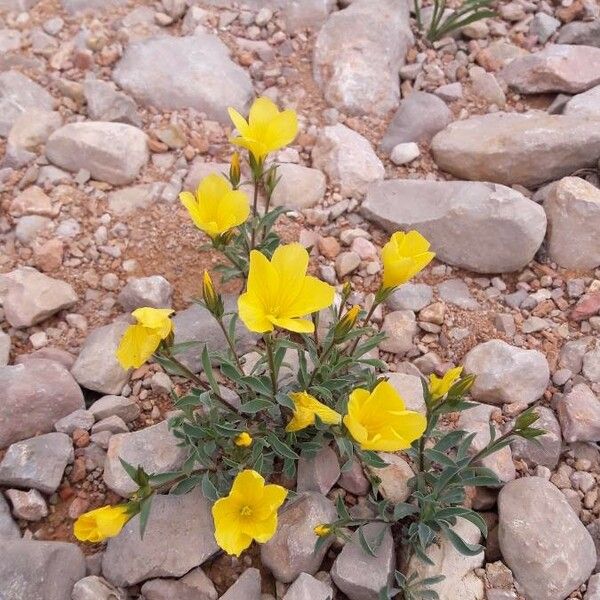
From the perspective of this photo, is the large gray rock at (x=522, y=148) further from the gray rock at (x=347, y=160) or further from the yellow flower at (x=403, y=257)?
the yellow flower at (x=403, y=257)

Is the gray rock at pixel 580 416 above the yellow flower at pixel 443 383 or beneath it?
beneath

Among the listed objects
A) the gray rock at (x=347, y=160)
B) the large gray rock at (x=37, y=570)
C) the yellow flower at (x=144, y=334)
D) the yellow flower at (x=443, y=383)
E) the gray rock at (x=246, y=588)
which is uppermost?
the yellow flower at (x=144, y=334)

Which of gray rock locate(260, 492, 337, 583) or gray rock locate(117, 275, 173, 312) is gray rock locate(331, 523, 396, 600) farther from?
gray rock locate(117, 275, 173, 312)

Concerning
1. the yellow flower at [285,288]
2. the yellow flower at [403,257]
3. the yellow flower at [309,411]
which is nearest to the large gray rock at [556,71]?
the yellow flower at [403,257]

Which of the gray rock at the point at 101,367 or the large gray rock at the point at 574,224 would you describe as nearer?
the gray rock at the point at 101,367

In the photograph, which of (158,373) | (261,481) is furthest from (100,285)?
(261,481)

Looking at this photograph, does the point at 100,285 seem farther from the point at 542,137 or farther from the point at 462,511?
the point at 542,137

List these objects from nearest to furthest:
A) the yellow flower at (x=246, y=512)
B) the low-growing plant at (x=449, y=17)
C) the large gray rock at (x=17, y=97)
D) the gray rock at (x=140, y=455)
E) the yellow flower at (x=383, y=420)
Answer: the yellow flower at (x=383, y=420)
the yellow flower at (x=246, y=512)
the gray rock at (x=140, y=455)
the large gray rock at (x=17, y=97)
the low-growing plant at (x=449, y=17)

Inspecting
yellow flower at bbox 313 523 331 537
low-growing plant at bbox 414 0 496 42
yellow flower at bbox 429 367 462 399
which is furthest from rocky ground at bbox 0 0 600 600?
yellow flower at bbox 429 367 462 399
